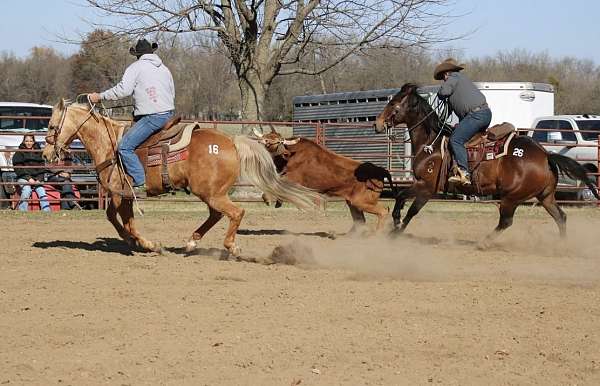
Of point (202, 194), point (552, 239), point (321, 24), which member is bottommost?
point (552, 239)

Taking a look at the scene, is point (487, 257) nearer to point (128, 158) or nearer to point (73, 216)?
point (128, 158)

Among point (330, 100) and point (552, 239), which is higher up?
point (330, 100)

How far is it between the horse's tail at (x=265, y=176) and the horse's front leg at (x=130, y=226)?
127 cm

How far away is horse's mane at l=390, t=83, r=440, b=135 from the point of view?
10.9 meters

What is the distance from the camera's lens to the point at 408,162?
19.6m

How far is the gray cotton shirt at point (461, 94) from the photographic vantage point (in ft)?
33.9

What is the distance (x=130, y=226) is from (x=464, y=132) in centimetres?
411

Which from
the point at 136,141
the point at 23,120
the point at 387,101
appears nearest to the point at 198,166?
the point at 136,141

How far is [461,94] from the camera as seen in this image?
34.0 ft

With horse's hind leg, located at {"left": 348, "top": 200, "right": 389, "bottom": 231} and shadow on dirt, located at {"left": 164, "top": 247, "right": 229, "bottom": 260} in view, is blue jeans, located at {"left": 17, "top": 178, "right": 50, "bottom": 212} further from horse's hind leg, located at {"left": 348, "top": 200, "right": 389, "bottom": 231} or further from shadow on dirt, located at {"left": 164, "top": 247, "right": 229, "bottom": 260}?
horse's hind leg, located at {"left": 348, "top": 200, "right": 389, "bottom": 231}

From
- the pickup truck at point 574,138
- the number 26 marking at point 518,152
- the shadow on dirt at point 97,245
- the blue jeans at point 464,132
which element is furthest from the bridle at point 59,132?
the pickup truck at point 574,138

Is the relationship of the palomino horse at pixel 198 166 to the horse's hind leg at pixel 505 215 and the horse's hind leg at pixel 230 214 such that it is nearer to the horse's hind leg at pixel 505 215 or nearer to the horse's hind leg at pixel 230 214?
the horse's hind leg at pixel 230 214

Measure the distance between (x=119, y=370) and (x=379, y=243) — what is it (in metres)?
5.83

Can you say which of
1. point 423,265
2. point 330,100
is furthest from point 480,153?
point 330,100
